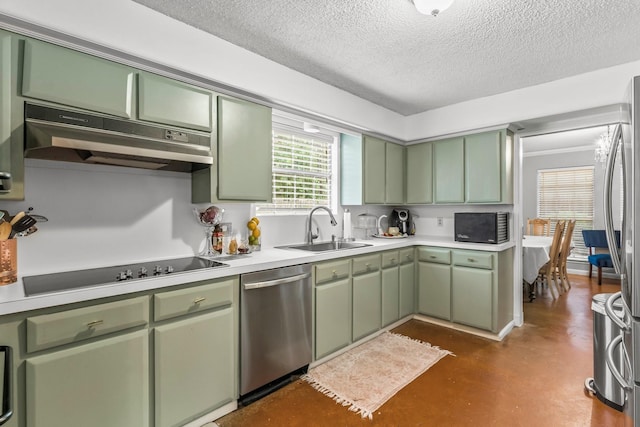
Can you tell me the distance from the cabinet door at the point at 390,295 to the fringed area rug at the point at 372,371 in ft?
0.80

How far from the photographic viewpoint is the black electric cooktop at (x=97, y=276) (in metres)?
1.56

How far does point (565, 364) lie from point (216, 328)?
2853 mm

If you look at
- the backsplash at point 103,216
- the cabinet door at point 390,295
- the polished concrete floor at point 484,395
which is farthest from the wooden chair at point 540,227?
the backsplash at point 103,216

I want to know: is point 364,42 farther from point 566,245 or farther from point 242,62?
point 566,245

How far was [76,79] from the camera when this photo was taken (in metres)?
1.66

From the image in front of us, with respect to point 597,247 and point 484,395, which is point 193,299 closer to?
point 484,395

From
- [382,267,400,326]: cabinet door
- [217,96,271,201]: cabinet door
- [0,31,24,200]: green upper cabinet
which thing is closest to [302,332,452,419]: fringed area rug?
[382,267,400,326]: cabinet door

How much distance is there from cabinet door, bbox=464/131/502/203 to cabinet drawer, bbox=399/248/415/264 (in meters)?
0.87

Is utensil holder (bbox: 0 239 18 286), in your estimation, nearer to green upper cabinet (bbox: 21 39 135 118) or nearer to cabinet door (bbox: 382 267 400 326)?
green upper cabinet (bbox: 21 39 135 118)

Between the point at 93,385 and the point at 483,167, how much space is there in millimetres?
3704

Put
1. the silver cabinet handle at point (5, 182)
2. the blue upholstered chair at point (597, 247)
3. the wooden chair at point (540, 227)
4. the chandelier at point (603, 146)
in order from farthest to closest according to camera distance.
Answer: the wooden chair at point (540, 227)
the blue upholstered chair at point (597, 247)
the chandelier at point (603, 146)
the silver cabinet handle at point (5, 182)

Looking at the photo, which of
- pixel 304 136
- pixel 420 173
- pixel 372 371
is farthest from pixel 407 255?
pixel 304 136

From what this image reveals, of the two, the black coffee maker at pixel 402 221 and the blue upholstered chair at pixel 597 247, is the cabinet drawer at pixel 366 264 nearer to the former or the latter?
the black coffee maker at pixel 402 221

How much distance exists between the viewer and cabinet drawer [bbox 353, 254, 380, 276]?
2936 mm
